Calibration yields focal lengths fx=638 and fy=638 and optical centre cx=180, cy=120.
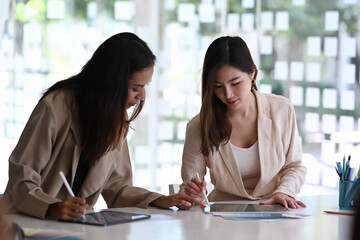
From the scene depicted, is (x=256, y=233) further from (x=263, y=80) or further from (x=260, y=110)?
(x=263, y=80)

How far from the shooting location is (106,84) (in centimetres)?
231

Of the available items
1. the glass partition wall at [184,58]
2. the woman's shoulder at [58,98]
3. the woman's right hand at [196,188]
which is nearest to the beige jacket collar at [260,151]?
the woman's right hand at [196,188]

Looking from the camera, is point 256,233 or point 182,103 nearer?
point 256,233

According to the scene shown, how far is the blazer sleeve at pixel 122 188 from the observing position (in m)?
2.43

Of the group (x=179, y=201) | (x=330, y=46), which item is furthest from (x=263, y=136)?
(x=330, y=46)

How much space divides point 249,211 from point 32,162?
2.58 feet

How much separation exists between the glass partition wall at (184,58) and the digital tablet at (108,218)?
2997mm

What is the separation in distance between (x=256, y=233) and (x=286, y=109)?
3.23ft

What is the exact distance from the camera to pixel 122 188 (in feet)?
8.19

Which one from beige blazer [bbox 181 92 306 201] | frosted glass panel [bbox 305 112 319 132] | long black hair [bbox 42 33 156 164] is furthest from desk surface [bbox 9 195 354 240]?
frosted glass panel [bbox 305 112 319 132]

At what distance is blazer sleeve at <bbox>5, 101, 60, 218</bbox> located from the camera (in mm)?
2086

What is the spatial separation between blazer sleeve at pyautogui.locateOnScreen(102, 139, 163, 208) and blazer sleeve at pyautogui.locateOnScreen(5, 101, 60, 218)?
0.32 meters

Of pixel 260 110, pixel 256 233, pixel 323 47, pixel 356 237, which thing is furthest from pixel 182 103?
pixel 356 237

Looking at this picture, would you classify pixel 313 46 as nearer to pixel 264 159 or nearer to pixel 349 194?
pixel 264 159
